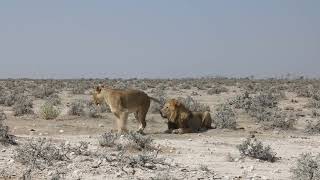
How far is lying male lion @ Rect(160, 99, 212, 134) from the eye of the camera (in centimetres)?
1775

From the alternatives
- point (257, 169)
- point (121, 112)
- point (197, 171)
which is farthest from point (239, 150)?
point (121, 112)

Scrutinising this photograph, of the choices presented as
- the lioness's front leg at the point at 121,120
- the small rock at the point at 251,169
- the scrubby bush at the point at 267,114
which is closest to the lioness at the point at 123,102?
the lioness's front leg at the point at 121,120

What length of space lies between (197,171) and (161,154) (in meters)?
2.39

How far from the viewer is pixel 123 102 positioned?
17156mm

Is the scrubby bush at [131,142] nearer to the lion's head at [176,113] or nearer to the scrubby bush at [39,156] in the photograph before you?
the scrubby bush at [39,156]

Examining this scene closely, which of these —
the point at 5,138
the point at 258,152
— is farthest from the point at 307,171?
the point at 5,138

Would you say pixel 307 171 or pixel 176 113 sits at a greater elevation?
pixel 176 113

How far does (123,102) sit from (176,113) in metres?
1.57

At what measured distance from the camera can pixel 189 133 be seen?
57.3 ft

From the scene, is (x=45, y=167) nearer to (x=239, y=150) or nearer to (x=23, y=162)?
(x=23, y=162)

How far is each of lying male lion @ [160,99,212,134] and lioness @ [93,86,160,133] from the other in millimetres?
656

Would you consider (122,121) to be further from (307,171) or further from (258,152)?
(307,171)

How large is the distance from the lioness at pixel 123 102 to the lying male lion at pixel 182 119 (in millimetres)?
656

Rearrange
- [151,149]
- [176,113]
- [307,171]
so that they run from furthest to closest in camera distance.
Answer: [176,113]
[151,149]
[307,171]
